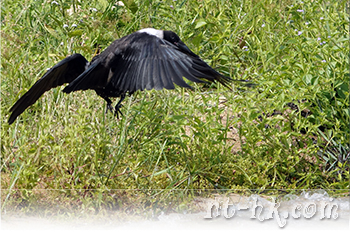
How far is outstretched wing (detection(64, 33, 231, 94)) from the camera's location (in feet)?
7.96

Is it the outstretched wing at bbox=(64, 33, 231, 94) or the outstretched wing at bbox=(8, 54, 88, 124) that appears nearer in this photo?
the outstretched wing at bbox=(64, 33, 231, 94)

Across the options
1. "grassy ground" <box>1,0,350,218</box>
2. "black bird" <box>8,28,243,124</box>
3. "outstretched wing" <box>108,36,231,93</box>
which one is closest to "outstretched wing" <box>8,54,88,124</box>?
"black bird" <box>8,28,243,124</box>

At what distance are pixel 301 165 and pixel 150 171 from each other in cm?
99

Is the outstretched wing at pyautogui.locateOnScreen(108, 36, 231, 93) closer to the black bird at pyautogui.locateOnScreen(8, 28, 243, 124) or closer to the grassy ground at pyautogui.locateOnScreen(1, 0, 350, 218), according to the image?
the black bird at pyautogui.locateOnScreen(8, 28, 243, 124)

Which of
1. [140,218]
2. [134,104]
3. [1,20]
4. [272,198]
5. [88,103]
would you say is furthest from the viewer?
[1,20]

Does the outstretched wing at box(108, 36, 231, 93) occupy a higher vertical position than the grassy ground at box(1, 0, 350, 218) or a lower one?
higher

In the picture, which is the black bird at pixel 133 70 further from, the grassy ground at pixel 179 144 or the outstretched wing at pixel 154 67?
the grassy ground at pixel 179 144

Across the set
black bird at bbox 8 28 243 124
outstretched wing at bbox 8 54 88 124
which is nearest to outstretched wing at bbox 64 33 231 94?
black bird at bbox 8 28 243 124

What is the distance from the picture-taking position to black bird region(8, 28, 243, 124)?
2.44 m

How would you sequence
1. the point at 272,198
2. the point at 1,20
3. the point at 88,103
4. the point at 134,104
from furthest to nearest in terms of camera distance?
the point at 1,20
the point at 134,104
the point at 88,103
the point at 272,198

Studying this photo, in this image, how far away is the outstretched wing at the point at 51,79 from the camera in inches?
115

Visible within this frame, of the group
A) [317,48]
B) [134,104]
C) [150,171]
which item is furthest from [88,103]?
[317,48]

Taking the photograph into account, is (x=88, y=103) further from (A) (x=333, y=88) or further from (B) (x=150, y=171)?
(A) (x=333, y=88)

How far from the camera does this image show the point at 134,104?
11.6 ft
